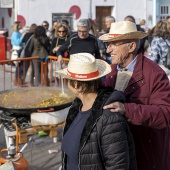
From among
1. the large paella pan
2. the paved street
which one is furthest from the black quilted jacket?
the paved street

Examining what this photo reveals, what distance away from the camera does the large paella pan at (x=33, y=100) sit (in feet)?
14.4

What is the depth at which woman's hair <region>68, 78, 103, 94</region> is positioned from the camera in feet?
7.92

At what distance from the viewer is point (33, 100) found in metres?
4.83

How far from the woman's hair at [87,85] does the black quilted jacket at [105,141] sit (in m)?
0.10

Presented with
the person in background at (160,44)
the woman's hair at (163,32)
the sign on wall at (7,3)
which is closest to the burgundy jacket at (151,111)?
the person in background at (160,44)

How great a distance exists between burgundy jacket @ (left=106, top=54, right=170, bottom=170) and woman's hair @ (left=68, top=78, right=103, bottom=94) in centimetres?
28

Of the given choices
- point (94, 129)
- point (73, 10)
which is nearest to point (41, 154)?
point (94, 129)

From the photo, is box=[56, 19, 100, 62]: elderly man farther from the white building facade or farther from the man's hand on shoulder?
the white building facade

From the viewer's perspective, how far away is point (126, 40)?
2717mm

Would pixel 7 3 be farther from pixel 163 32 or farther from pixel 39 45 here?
pixel 163 32

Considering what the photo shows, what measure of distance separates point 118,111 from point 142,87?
412 millimetres

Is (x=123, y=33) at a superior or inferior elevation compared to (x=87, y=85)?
superior

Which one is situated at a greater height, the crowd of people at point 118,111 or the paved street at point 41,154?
the crowd of people at point 118,111

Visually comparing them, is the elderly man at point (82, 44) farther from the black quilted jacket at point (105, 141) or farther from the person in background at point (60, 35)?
the black quilted jacket at point (105, 141)
